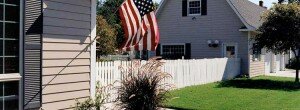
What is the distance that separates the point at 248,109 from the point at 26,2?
22.3 feet

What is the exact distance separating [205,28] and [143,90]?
1813 centimetres

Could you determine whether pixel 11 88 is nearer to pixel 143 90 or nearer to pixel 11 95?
pixel 11 95

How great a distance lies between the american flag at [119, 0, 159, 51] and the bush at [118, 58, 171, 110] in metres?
1.27

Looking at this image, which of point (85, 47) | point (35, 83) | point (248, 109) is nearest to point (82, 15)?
point (85, 47)

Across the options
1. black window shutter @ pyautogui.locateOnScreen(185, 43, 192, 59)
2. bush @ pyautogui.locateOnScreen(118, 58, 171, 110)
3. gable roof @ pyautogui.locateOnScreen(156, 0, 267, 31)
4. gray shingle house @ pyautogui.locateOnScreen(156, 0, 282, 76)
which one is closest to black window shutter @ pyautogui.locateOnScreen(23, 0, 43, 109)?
bush @ pyautogui.locateOnScreen(118, 58, 171, 110)

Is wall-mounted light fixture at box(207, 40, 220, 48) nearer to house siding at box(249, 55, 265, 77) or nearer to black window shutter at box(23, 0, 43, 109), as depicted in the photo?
house siding at box(249, 55, 265, 77)

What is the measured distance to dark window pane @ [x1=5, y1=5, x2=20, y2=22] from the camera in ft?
20.3

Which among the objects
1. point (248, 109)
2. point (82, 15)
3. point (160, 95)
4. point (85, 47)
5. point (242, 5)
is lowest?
point (248, 109)

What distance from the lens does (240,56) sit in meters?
23.8

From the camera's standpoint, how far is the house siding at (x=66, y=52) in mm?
6934

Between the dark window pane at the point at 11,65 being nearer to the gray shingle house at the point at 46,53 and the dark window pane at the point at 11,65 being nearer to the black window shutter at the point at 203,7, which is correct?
the gray shingle house at the point at 46,53

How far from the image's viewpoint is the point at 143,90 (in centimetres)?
721

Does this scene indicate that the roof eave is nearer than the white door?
Yes

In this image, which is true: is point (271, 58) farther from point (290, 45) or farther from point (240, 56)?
point (290, 45)
